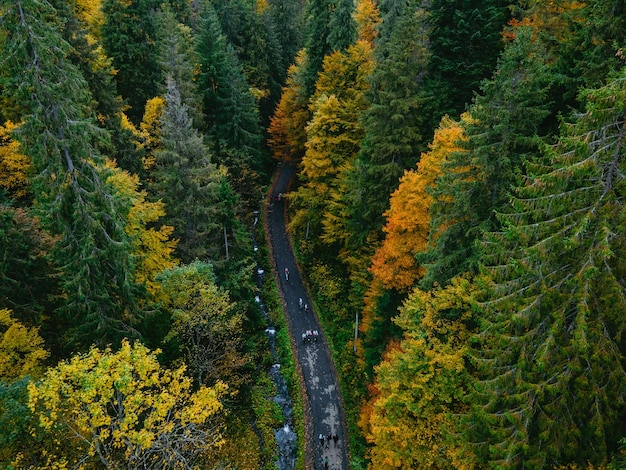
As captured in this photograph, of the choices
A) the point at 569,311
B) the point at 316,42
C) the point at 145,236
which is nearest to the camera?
the point at 569,311

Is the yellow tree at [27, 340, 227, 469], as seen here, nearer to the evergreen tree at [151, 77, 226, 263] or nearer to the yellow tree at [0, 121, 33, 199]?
the evergreen tree at [151, 77, 226, 263]

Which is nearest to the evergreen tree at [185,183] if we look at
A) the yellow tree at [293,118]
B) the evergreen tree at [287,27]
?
the yellow tree at [293,118]

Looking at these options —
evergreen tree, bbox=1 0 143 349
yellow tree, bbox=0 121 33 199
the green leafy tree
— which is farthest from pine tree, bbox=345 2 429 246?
yellow tree, bbox=0 121 33 199

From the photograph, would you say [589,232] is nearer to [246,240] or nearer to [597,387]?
[597,387]

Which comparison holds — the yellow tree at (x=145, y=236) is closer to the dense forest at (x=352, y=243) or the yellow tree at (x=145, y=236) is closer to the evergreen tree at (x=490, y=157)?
the dense forest at (x=352, y=243)

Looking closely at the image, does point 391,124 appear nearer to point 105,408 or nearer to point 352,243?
point 352,243

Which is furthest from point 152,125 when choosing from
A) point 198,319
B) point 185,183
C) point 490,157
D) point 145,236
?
point 490,157
